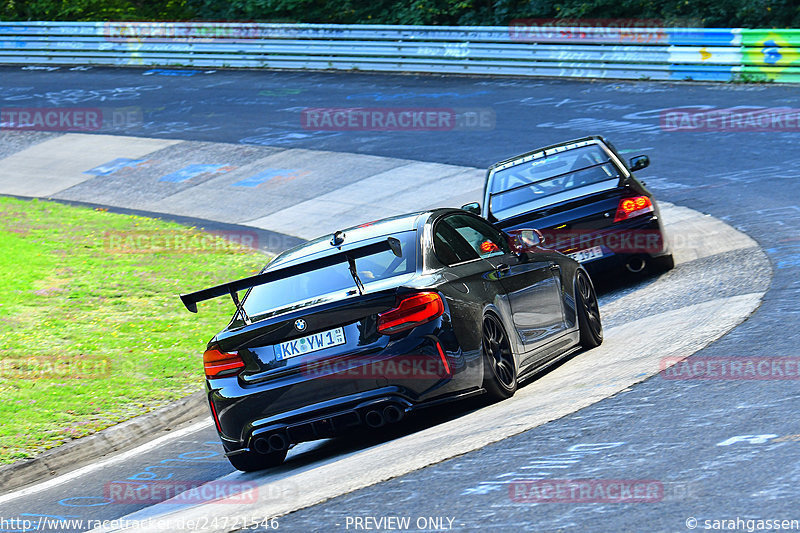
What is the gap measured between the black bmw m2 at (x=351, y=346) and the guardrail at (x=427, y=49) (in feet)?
57.9

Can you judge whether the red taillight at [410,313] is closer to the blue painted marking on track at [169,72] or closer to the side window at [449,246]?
the side window at [449,246]

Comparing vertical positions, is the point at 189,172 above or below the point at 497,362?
above

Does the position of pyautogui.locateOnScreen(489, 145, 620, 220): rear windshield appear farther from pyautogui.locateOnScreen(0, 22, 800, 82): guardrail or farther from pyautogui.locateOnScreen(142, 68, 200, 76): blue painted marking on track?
pyautogui.locateOnScreen(142, 68, 200, 76): blue painted marking on track

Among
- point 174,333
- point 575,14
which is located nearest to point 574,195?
point 174,333

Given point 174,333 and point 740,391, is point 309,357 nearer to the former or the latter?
point 740,391

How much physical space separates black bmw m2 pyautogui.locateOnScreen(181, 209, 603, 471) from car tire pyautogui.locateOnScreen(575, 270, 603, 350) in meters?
1.59

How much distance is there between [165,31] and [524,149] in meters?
17.4

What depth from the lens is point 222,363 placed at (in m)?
7.21

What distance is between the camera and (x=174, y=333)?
12141 mm

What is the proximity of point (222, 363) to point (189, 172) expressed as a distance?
1662 centimetres

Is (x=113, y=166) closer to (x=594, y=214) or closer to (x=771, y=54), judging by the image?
(x=771, y=54)

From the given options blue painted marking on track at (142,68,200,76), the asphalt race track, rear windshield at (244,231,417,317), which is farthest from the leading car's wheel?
blue painted marking on track at (142,68,200,76)

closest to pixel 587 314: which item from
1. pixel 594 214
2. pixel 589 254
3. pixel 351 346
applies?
pixel 589 254

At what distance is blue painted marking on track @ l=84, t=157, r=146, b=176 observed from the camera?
24.1m
